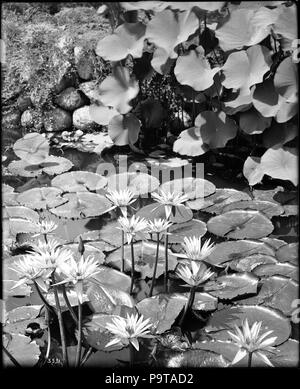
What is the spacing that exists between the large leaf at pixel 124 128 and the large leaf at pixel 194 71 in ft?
2.03

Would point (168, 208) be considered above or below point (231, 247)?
above

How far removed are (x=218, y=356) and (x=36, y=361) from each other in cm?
68

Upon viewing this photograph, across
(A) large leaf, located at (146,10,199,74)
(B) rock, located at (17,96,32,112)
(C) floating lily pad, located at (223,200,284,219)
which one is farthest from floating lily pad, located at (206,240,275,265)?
(B) rock, located at (17,96,32,112)

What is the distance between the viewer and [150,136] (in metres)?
4.55

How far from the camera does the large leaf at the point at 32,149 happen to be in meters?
4.09

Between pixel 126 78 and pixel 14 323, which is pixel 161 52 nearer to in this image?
pixel 126 78

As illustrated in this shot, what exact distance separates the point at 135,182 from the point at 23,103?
6.73ft

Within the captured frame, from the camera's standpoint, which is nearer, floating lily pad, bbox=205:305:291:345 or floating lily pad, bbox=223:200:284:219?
floating lily pad, bbox=205:305:291:345

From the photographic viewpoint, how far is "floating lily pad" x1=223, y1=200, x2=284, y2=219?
125 inches

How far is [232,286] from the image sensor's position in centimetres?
241

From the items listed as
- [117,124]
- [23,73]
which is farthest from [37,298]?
[23,73]

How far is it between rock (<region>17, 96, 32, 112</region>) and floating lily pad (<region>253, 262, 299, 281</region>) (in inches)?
131

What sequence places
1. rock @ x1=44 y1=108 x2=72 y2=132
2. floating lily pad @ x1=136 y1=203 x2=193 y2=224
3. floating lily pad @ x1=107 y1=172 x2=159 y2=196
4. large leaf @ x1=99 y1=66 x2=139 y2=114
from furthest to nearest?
rock @ x1=44 y1=108 x2=72 y2=132 < large leaf @ x1=99 y1=66 x2=139 y2=114 < floating lily pad @ x1=107 y1=172 x2=159 y2=196 < floating lily pad @ x1=136 y1=203 x2=193 y2=224

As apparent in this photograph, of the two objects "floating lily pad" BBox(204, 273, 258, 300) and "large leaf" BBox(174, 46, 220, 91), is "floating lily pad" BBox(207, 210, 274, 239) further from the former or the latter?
"large leaf" BBox(174, 46, 220, 91)
